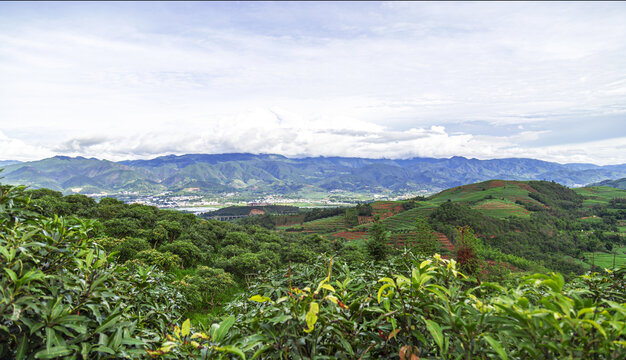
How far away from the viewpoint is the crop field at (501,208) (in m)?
82.1

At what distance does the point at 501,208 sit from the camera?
87688mm

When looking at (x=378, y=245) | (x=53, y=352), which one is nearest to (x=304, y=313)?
(x=53, y=352)

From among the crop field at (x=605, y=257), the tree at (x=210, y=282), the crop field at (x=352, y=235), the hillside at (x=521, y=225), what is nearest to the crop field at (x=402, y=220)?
the hillside at (x=521, y=225)

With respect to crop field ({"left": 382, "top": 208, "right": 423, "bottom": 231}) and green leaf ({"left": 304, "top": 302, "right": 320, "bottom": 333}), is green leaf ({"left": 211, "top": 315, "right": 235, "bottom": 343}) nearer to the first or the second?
green leaf ({"left": 304, "top": 302, "right": 320, "bottom": 333})

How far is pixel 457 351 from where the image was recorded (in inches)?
67.7

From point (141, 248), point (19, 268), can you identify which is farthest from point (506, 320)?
point (141, 248)

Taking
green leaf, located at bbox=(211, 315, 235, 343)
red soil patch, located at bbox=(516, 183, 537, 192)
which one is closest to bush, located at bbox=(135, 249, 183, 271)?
green leaf, located at bbox=(211, 315, 235, 343)

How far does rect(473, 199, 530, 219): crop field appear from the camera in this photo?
269 feet

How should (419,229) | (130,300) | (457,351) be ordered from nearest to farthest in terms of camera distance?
(457,351) < (130,300) < (419,229)

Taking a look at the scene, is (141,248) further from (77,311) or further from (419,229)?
(419,229)

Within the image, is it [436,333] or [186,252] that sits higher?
[436,333]

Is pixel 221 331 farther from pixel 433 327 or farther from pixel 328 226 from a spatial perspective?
pixel 328 226

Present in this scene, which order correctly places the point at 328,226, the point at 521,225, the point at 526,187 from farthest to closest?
the point at 526,187 → the point at 328,226 → the point at 521,225

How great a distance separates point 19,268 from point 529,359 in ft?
10.3
